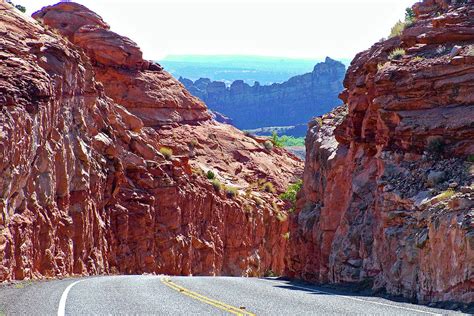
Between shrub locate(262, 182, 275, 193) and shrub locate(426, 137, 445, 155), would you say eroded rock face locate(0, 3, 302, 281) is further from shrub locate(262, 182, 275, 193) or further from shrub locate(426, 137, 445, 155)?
shrub locate(426, 137, 445, 155)

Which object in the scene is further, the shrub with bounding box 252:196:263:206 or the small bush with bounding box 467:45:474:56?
the shrub with bounding box 252:196:263:206

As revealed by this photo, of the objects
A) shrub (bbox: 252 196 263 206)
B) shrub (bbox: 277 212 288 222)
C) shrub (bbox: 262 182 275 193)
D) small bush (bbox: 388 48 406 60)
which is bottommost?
shrub (bbox: 277 212 288 222)

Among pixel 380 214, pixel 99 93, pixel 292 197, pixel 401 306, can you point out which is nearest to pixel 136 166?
pixel 99 93

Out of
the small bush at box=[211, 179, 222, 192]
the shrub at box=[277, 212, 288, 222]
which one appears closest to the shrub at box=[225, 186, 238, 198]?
the small bush at box=[211, 179, 222, 192]

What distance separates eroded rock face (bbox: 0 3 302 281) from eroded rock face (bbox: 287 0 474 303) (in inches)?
427

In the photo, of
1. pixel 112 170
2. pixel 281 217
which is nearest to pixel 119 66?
pixel 281 217

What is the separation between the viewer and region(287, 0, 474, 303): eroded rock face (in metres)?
18.0

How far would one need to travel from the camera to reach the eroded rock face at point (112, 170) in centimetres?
2728

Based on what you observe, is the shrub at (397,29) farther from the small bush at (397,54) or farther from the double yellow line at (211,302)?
the double yellow line at (211,302)

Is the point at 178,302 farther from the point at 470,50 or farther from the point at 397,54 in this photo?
the point at 397,54

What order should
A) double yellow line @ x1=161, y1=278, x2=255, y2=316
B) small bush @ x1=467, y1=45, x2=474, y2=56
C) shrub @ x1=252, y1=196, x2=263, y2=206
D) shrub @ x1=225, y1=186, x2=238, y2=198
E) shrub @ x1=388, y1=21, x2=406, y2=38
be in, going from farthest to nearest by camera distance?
shrub @ x1=252, y1=196, x2=263, y2=206 < shrub @ x1=225, y1=186, x2=238, y2=198 < shrub @ x1=388, y1=21, x2=406, y2=38 < small bush @ x1=467, y1=45, x2=474, y2=56 < double yellow line @ x1=161, y1=278, x2=255, y2=316

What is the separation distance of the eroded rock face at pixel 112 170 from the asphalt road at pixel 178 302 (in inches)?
265

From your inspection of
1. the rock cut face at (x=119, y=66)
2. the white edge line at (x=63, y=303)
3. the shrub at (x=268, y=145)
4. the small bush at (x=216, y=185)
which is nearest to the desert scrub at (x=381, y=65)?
the white edge line at (x=63, y=303)

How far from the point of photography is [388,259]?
21.3 m
